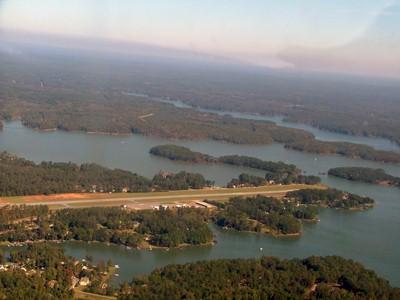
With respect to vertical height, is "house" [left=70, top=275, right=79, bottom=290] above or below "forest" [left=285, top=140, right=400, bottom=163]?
below

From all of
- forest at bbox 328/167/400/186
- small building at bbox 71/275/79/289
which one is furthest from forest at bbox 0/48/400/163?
small building at bbox 71/275/79/289

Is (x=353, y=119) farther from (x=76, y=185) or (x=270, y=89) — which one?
(x=76, y=185)

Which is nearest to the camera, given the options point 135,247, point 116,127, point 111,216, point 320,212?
point 135,247

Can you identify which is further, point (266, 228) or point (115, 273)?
point (266, 228)

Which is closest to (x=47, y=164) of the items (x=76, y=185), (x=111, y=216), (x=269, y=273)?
(x=76, y=185)

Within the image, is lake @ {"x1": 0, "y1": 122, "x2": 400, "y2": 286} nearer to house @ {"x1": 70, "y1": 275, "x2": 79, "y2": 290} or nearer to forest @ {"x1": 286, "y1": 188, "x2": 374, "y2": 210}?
forest @ {"x1": 286, "y1": 188, "x2": 374, "y2": 210}

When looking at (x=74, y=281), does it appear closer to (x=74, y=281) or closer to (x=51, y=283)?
(x=74, y=281)

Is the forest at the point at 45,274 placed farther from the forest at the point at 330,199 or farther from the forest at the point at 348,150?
the forest at the point at 348,150
